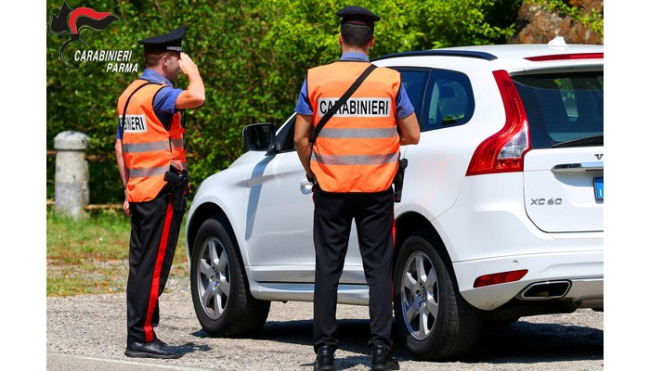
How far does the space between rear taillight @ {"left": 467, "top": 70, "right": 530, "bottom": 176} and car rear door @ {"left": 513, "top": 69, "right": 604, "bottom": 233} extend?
41mm

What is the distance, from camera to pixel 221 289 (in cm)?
942

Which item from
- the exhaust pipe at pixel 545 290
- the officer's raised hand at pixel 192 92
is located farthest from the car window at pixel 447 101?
the officer's raised hand at pixel 192 92

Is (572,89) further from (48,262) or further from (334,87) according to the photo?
(48,262)

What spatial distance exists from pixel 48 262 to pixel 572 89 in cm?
882

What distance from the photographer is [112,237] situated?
17.8 m

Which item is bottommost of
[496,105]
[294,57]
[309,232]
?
[309,232]

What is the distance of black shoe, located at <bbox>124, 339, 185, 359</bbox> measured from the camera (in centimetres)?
818

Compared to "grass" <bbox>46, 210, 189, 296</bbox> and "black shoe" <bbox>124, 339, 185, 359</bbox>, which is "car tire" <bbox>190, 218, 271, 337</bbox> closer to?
"black shoe" <bbox>124, 339, 185, 359</bbox>

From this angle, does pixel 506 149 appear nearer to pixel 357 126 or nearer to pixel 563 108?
pixel 563 108

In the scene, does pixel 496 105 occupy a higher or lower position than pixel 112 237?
higher

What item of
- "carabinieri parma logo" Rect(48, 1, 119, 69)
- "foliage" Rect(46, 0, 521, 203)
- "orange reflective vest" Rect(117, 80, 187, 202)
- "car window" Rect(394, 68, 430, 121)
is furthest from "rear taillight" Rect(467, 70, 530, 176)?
Answer: "carabinieri parma logo" Rect(48, 1, 119, 69)

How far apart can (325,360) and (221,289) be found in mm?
2212

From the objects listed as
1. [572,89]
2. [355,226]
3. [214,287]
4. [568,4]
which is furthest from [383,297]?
[568,4]

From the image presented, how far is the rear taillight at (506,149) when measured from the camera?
280 inches
